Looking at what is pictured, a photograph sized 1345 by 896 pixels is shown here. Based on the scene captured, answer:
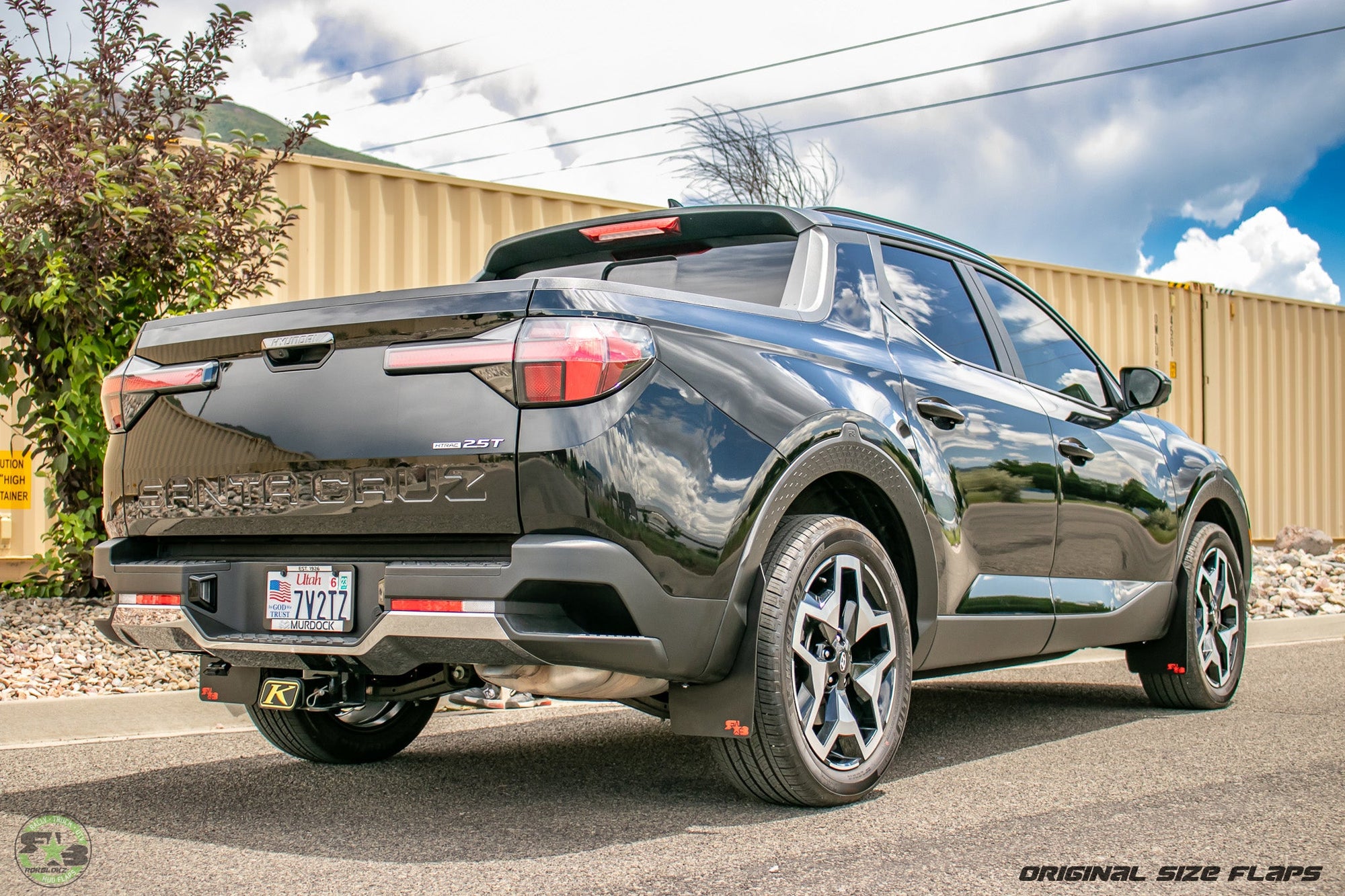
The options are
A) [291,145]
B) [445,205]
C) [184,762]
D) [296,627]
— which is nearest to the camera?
[296,627]

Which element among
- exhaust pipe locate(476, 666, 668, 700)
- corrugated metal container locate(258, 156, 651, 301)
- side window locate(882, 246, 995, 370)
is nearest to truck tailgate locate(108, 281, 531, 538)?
exhaust pipe locate(476, 666, 668, 700)

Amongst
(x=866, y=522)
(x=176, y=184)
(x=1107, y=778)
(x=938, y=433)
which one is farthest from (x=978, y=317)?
(x=176, y=184)

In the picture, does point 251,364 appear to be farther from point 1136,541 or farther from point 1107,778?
point 1136,541

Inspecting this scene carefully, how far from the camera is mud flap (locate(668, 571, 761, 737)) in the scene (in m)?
3.31

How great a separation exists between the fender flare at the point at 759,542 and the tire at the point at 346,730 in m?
1.45

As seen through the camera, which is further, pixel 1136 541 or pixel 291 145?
pixel 291 145

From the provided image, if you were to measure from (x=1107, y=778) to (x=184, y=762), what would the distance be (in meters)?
3.17

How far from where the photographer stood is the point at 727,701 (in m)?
3.32

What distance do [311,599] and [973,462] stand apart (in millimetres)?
2182

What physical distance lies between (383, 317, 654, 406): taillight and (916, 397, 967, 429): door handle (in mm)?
1285

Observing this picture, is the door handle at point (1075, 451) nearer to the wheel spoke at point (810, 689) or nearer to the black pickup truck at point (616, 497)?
the black pickup truck at point (616, 497)

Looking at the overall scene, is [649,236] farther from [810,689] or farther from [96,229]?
[96,229]

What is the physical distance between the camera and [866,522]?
4020mm

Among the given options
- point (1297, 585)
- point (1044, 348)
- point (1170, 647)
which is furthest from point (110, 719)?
point (1297, 585)
